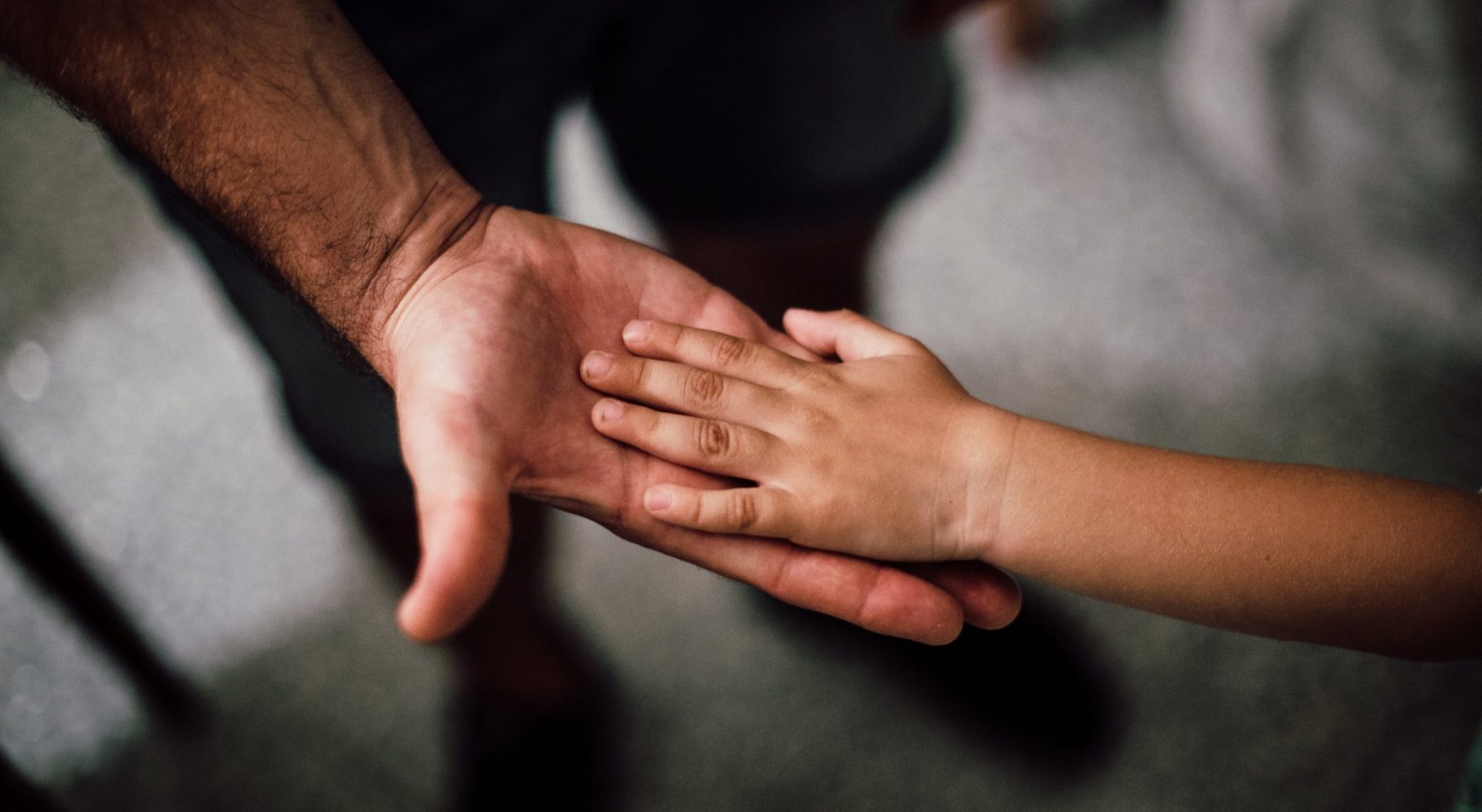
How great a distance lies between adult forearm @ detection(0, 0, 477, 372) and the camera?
0.68 meters

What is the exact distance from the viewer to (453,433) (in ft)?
1.75

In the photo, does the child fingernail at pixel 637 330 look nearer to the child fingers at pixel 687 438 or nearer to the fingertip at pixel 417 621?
the child fingers at pixel 687 438

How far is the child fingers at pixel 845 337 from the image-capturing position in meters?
0.77

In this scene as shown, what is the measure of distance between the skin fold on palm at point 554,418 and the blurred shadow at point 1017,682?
1.20 ft

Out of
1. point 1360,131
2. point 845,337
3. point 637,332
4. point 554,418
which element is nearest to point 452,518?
point 554,418

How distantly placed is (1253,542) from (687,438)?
43 cm

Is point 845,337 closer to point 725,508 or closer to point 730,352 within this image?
point 730,352

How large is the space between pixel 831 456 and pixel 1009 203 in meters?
0.91

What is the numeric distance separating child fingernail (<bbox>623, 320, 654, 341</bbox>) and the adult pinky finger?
0.41 feet

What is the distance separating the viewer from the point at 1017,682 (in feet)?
3.51

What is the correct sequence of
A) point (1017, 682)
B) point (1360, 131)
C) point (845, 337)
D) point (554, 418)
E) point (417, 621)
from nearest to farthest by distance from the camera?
point (417, 621) < point (554, 418) < point (845, 337) < point (1017, 682) < point (1360, 131)

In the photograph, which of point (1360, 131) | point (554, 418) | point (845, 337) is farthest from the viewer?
point (1360, 131)

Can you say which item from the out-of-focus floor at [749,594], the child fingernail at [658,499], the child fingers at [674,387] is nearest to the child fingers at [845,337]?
the child fingers at [674,387]

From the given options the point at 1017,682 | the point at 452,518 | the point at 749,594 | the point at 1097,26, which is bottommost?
the point at 749,594
